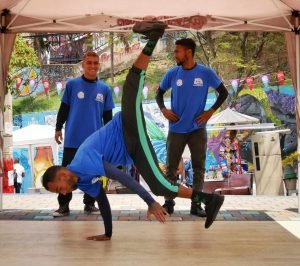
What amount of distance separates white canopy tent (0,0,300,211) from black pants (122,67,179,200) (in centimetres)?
234

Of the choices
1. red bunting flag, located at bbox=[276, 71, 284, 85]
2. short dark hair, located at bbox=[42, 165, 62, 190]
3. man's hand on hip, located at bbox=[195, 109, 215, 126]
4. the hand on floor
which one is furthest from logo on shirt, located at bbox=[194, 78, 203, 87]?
red bunting flag, located at bbox=[276, 71, 284, 85]

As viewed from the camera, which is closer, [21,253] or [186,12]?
[21,253]

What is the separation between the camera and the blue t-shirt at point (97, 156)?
360 centimetres

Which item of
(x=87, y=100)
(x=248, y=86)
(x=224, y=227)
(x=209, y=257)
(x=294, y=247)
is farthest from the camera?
(x=248, y=86)

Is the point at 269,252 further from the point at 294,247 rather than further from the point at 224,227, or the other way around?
the point at 224,227

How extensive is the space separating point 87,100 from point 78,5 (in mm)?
1183

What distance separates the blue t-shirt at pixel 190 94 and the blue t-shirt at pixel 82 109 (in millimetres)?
700

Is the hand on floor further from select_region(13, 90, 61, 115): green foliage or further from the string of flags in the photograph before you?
select_region(13, 90, 61, 115): green foliage

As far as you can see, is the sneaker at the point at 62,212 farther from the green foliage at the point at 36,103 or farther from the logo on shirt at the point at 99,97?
the green foliage at the point at 36,103

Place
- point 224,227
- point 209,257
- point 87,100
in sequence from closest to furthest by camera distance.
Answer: point 209,257 → point 224,227 → point 87,100

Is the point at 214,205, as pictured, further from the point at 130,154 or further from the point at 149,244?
the point at 130,154

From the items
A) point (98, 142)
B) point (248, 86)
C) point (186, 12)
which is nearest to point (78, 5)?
point (186, 12)

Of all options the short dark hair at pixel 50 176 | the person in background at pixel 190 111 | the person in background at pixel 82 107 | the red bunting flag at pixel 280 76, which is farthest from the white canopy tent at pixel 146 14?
the red bunting flag at pixel 280 76

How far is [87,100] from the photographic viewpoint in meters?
5.43
